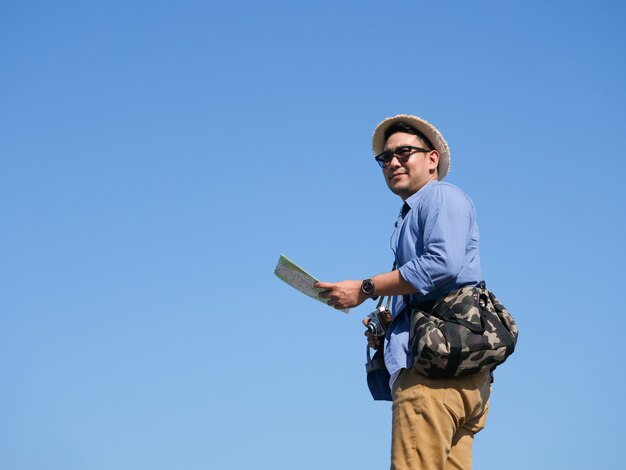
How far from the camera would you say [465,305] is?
17.0 ft

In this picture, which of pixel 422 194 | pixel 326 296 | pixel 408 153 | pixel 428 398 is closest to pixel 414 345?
pixel 428 398

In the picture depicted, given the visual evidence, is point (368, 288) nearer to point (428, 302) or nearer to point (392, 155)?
point (428, 302)

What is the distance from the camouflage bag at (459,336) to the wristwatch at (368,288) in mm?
294

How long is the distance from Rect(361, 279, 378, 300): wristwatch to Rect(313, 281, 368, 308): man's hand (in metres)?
0.03

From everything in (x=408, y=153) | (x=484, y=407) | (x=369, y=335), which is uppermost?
(x=408, y=153)

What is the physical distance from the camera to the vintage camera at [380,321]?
572 centimetres

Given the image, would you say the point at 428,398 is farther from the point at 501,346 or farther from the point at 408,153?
the point at 408,153

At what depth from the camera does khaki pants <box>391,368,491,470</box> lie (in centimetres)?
505

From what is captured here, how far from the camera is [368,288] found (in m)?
5.32

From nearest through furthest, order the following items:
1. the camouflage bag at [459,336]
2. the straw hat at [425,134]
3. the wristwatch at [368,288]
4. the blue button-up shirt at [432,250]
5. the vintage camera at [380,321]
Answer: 1. the camouflage bag at [459,336]
2. the blue button-up shirt at [432,250]
3. the wristwatch at [368,288]
4. the vintage camera at [380,321]
5. the straw hat at [425,134]

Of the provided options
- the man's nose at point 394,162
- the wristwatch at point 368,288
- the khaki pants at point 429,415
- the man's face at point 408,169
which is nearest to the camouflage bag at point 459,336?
the khaki pants at point 429,415

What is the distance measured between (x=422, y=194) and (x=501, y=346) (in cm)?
117

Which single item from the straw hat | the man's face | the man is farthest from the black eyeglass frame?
the man

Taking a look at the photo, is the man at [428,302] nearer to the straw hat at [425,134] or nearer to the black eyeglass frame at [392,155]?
the black eyeglass frame at [392,155]
